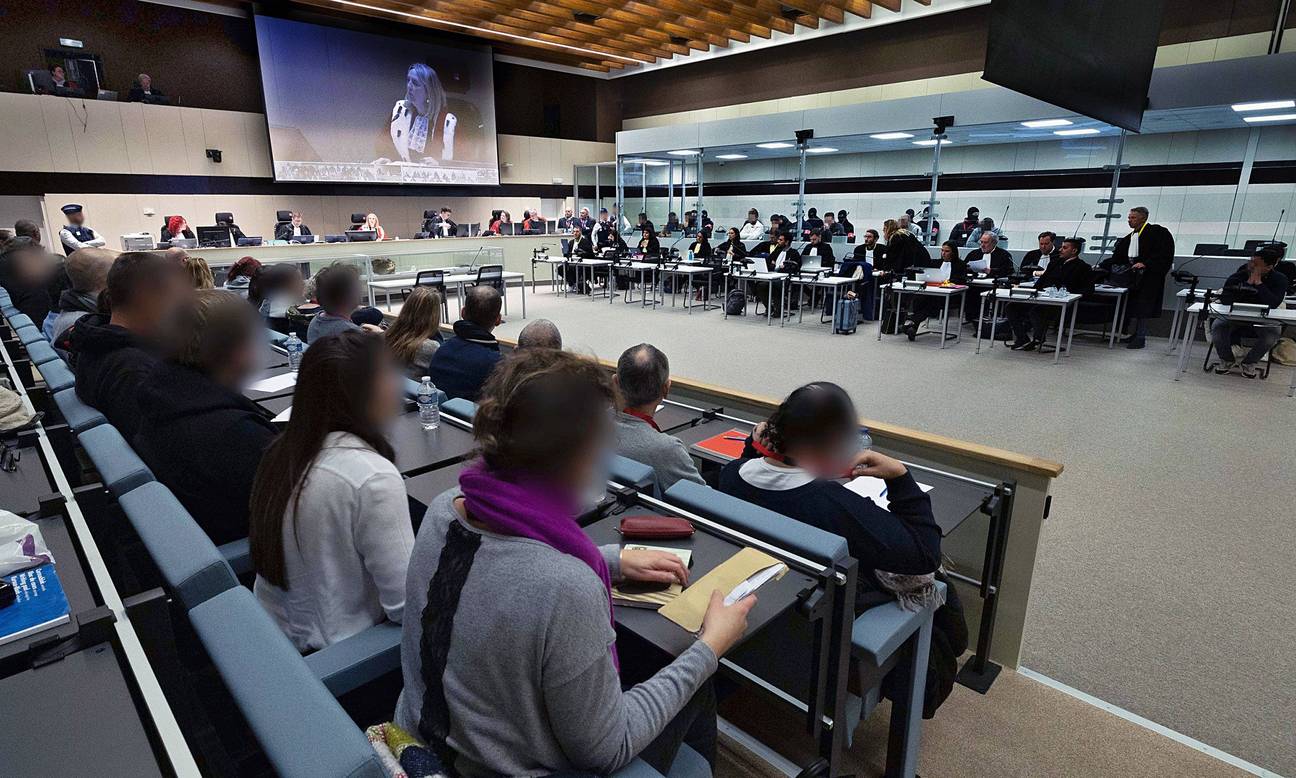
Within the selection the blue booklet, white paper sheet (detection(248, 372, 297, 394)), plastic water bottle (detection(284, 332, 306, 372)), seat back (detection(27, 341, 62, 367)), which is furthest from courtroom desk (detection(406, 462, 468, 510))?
seat back (detection(27, 341, 62, 367))

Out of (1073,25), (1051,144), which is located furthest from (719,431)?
(1051,144)

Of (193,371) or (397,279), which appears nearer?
(193,371)

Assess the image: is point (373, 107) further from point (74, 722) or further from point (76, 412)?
point (74, 722)

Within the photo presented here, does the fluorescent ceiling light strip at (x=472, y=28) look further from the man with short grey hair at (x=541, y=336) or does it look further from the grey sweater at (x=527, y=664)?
the grey sweater at (x=527, y=664)

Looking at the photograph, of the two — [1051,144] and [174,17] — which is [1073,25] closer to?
[1051,144]

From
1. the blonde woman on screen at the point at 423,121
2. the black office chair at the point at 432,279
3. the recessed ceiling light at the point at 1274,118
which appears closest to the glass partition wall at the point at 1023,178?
→ the recessed ceiling light at the point at 1274,118

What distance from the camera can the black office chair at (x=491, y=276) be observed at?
9.14 meters

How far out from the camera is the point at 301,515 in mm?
1321

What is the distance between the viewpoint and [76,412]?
244cm

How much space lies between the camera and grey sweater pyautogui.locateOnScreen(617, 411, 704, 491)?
208 cm

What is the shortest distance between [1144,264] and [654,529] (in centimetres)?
836

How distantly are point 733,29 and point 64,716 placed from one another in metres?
14.5

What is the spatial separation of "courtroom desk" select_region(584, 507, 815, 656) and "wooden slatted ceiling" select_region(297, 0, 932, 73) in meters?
11.4

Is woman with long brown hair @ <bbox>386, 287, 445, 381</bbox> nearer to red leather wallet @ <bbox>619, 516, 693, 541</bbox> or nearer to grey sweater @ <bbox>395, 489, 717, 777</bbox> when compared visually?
red leather wallet @ <bbox>619, 516, 693, 541</bbox>
